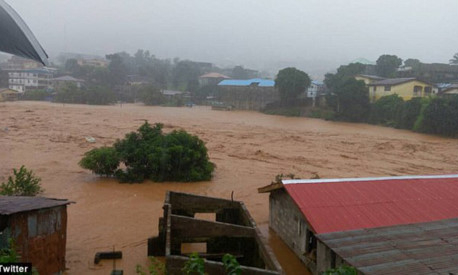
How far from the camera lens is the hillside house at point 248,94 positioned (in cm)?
5106

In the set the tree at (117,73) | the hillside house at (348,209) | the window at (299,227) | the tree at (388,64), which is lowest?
the window at (299,227)

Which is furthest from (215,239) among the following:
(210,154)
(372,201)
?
(210,154)

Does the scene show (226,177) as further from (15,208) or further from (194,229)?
(15,208)

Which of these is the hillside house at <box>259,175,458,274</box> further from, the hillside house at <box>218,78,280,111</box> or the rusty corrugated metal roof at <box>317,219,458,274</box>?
the hillside house at <box>218,78,280,111</box>

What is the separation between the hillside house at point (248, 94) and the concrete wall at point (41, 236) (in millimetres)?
44825

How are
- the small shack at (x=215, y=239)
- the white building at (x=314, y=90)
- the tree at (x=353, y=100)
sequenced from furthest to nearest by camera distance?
the white building at (x=314, y=90) → the tree at (x=353, y=100) → the small shack at (x=215, y=239)

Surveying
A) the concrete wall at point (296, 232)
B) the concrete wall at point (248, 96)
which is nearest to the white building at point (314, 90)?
the concrete wall at point (248, 96)

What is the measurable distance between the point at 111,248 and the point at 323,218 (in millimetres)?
4889

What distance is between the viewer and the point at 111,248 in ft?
30.5

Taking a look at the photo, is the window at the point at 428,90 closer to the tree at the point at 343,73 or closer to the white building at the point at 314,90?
the tree at the point at 343,73

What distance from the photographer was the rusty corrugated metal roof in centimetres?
511

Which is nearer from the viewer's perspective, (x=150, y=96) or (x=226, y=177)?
(x=226, y=177)

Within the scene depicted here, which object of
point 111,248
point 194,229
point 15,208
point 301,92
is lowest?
point 111,248

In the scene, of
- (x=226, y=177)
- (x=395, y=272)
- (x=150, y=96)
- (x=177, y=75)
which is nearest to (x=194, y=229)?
(x=395, y=272)
